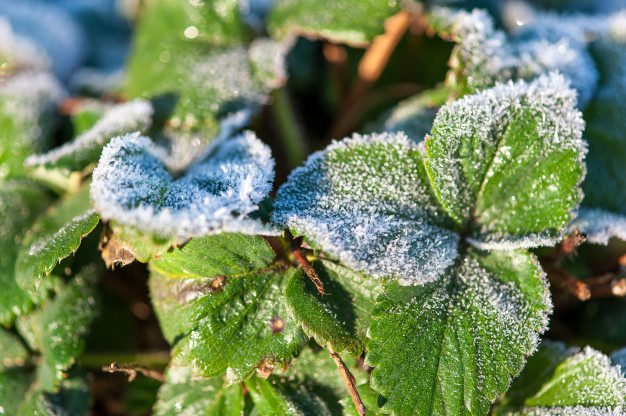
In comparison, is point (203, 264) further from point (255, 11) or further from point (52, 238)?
point (255, 11)

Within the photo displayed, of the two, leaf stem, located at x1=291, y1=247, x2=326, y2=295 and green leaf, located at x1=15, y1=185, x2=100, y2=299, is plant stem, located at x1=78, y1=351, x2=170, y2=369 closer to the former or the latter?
green leaf, located at x1=15, y1=185, x2=100, y2=299

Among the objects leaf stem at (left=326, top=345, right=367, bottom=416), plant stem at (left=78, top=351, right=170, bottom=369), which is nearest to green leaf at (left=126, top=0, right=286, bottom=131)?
plant stem at (left=78, top=351, right=170, bottom=369)

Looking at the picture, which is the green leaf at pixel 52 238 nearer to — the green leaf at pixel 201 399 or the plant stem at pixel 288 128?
the green leaf at pixel 201 399

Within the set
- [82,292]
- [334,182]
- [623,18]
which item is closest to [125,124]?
[82,292]

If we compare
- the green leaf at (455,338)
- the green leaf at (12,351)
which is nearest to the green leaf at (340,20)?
the green leaf at (455,338)

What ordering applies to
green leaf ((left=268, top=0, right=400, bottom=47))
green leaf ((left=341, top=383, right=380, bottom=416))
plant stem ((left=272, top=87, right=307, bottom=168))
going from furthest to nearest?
1. plant stem ((left=272, top=87, right=307, bottom=168))
2. green leaf ((left=268, top=0, right=400, bottom=47))
3. green leaf ((left=341, top=383, right=380, bottom=416))

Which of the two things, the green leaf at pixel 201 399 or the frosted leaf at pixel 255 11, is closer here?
the green leaf at pixel 201 399
